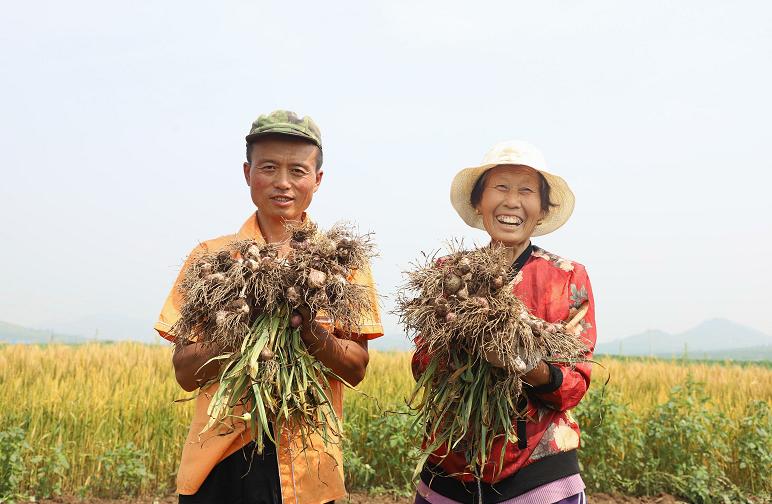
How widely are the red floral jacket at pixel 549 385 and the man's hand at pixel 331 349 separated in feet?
0.77

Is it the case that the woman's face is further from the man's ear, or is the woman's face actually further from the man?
the man's ear

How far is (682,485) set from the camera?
5898 mm

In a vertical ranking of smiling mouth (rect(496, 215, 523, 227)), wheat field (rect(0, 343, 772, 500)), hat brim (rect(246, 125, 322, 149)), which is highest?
hat brim (rect(246, 125, 322, 149))

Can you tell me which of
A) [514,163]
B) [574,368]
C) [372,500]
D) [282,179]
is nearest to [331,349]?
[282,179]

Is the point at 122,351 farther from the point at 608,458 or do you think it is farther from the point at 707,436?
the point at 707,436

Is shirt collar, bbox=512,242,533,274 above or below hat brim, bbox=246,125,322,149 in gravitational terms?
below

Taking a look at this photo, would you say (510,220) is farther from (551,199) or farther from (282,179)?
(282,179)

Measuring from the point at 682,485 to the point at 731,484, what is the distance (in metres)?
0.48

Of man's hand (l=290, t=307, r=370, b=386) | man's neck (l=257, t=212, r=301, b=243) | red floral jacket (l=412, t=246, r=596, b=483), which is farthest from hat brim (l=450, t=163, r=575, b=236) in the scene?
man's hand (l=290, t=307, r=370, b=386)

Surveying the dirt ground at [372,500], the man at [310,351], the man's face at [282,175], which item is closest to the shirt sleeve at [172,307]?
the man at [310,351]

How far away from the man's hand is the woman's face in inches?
28.2

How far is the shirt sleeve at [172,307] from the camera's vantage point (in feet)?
8.77

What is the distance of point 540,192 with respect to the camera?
2846 millimetres

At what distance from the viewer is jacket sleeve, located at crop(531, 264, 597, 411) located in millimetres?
2441
